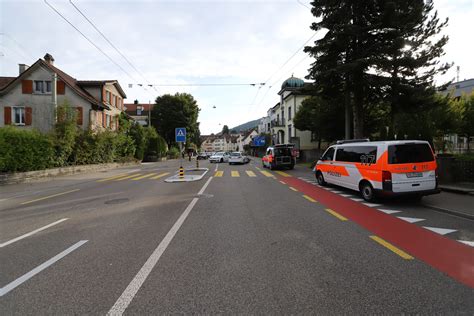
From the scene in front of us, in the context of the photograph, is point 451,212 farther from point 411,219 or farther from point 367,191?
point 367,191

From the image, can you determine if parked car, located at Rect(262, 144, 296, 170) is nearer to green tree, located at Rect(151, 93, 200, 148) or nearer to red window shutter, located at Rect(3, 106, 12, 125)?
red window shutter, located at Rect(3, 106, 12, 125)

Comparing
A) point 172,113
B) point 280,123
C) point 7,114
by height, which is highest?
point 172,113

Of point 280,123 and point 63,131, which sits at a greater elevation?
point 280,123

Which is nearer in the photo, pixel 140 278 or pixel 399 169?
pixel 140 278

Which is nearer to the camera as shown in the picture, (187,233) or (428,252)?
(428,252)

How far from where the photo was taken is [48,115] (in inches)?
876

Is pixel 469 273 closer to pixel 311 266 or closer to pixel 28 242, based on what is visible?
pixel 311 266

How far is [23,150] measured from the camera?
14.7m

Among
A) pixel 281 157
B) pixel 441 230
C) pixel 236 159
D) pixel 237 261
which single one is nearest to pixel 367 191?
pixel 441 230

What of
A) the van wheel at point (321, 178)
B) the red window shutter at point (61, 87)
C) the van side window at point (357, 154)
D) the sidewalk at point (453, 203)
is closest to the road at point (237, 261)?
the sidewalk at point (453, 203)

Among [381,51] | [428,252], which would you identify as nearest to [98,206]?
[428,252]

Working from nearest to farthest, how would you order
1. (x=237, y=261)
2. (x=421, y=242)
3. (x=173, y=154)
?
1. (x=237, y=261)
2. (x=421, y=242)
3. (x=173, y=154)

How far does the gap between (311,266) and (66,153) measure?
2071 cm

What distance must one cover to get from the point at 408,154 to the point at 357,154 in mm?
1642
